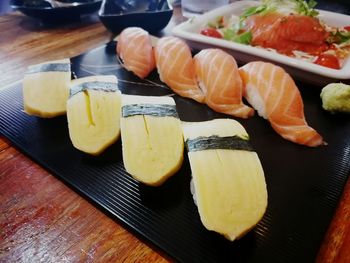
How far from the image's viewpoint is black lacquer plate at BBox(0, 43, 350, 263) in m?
0.85

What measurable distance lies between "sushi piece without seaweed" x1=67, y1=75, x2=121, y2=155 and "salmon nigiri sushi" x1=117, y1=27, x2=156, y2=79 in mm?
456

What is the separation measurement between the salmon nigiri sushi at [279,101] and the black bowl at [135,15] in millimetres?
962

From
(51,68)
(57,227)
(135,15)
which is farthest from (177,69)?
(57,227)

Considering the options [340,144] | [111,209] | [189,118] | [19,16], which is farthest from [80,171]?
[19,16]

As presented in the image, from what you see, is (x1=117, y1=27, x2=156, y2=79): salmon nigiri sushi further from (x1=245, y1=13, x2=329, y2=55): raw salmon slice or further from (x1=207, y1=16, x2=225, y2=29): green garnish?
(x1=245, y1=13, x2=329, y2=55): raw salmon slice

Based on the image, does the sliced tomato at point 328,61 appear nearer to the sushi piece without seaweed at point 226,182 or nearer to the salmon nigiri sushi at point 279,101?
the salmon nigiri sushi at point 279,101

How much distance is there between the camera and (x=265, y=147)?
1.23 m

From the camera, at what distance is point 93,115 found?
1.15m

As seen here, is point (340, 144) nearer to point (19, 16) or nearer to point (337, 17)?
point (337, 17)

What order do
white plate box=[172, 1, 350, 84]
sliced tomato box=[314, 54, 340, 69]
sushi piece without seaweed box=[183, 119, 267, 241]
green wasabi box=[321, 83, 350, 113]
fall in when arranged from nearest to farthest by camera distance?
sushi piece without seaweed box=[183, 119, 267, 241], green wasabi box=[321, 83, 350, 113], white plate box=[172, 1, 350, 84], sliced tomato box=[314, 54, 340, 69]

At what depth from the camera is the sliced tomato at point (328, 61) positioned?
169 centimetres

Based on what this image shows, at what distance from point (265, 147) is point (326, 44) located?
46.0 inches

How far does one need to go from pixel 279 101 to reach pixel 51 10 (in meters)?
1.81

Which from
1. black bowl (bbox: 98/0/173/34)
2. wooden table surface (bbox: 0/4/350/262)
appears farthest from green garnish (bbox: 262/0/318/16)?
wooden table surface (bbox: 0/4/350/262)
